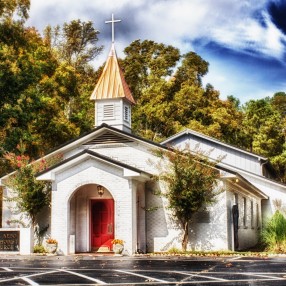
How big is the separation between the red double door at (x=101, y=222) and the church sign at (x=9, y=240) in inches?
148

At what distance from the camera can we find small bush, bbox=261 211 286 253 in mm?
24844

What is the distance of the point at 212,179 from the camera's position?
81.1ft

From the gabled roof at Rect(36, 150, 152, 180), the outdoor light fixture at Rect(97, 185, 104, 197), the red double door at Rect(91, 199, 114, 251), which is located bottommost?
the red double door at Rect(91, 199, 114, 251)

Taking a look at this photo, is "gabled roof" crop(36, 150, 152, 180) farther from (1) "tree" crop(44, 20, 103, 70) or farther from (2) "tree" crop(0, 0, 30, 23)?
(1) "tree" crop(44, 20, 103, 70)

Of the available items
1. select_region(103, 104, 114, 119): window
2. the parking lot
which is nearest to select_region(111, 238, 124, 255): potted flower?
the parking lot

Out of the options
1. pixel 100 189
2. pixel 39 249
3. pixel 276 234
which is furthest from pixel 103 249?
pixel 276 234

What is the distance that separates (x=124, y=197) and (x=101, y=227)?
3.23m

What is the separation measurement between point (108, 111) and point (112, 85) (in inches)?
64.5

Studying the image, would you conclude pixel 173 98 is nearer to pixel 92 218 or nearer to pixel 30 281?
pixel 92 218

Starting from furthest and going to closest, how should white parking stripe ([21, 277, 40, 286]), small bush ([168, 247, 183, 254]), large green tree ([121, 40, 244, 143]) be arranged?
large green tree ([121, 40, 244, 143]) < small bush ([168, 247, 183, 254]) < white parking stripe ([21, 277, 40, 286])

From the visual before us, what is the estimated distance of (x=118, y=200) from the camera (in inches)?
961

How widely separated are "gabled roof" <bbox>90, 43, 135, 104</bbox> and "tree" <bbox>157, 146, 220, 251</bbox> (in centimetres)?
652

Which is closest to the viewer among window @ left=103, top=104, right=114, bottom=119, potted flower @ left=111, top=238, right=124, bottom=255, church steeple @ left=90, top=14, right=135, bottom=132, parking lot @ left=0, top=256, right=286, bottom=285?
parking lot @ left=0, top=256, right=286, bottom=285

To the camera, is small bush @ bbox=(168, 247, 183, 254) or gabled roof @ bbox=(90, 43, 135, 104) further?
gabled roof @ bbox=(90, 43, 135, 104)
